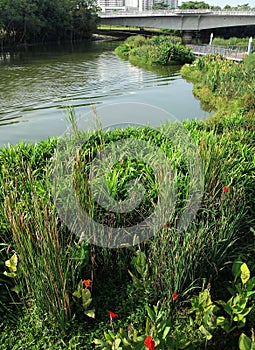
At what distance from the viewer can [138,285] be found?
2.33m

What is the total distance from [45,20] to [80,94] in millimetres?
16838

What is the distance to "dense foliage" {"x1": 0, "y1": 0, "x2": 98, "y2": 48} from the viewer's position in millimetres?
22344

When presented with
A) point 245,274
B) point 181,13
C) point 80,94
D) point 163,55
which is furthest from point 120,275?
point 181,13

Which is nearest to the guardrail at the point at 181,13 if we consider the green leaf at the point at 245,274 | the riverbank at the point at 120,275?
the riverbank at the point at 120,275

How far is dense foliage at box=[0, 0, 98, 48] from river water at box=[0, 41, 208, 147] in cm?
397

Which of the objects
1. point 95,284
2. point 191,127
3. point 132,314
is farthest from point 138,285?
point 191,127

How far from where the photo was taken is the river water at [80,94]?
6191 millimetres

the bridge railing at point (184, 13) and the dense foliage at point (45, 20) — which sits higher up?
the bridge railing at point (184, 13)

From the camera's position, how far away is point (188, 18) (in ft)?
94.6

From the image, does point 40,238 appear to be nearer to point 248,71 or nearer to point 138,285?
point 138,285

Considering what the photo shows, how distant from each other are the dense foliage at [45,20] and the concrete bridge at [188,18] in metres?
3.57

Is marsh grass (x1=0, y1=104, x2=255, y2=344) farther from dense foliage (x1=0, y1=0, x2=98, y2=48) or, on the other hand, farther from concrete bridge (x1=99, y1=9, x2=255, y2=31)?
concrete bridge (x1=99, y1=9, x2=255, y2=31)

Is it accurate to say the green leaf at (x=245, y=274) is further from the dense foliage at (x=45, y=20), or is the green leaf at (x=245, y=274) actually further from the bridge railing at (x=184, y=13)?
the bridge railing at (x=184, y=13)

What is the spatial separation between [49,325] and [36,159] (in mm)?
1869
